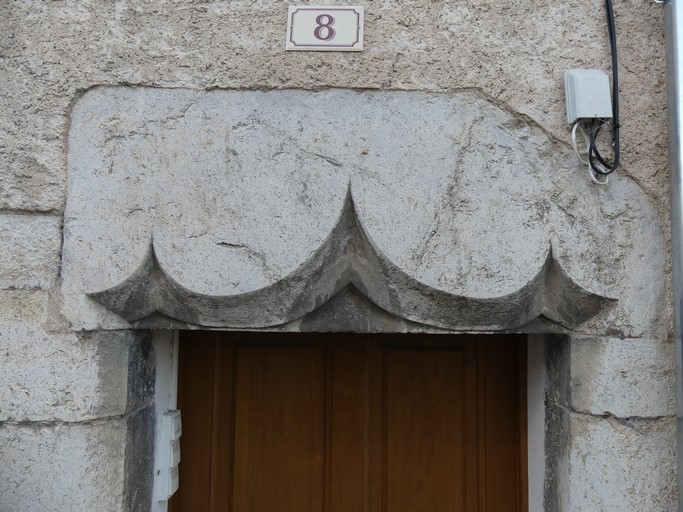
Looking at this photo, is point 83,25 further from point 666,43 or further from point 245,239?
point 666,43

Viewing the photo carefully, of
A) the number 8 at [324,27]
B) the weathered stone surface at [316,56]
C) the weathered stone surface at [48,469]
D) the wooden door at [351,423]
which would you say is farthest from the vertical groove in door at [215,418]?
the number 8 at [324,27]

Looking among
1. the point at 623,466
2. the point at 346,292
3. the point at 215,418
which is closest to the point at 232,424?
the point at 215,418

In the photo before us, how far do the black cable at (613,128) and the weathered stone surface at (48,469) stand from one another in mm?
1339

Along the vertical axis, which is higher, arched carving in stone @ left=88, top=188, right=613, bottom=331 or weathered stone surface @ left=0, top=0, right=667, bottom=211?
weathered stone surface @ left=0, top=0, right=667, bottom=211

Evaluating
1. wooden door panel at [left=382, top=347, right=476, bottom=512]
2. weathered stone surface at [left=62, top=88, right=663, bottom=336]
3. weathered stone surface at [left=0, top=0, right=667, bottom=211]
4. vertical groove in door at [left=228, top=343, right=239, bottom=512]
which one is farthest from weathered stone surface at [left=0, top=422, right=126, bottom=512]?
wooden door panel at [left=382, top=347, right=476, bottom=512]

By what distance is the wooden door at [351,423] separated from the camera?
153cm

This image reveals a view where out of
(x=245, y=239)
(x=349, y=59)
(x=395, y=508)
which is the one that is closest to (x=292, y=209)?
(x=245, y=239)

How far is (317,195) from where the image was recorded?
1232mm

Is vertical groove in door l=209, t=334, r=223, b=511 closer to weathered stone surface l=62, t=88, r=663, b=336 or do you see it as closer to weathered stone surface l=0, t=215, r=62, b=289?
weathered stone surface l=62, t=88, r=663, b=336

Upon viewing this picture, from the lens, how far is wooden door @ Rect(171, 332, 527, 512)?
1527mm

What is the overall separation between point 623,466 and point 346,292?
0.76 m

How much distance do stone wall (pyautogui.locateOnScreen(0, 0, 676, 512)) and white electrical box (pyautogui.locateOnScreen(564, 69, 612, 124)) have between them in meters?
0.04

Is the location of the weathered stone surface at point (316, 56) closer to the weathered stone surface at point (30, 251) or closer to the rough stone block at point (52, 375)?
the weathered stone surface at point (30, 251)

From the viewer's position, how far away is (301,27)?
1.30 meters
